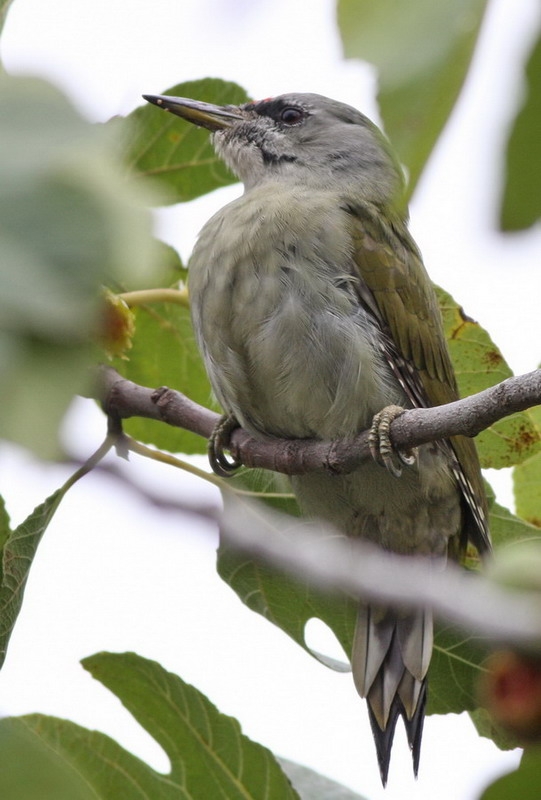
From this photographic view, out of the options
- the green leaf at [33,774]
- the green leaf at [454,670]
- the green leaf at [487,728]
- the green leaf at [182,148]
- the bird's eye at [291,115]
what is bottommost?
the green leaf at [33,774]

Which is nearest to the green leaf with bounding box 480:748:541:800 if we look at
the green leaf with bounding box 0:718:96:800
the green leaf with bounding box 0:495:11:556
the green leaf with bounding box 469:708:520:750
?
the green leaf with bounding box 0:718:96:800

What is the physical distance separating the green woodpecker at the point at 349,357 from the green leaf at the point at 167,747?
2.62ft

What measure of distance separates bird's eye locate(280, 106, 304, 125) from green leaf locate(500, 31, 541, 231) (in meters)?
3.67

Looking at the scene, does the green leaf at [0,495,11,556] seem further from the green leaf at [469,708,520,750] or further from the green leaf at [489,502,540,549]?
the green leaf at [489,502,540,549]

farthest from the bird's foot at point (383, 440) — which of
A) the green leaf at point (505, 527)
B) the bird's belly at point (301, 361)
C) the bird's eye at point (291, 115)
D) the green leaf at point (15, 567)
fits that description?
the bird's eye at point (291, 115)

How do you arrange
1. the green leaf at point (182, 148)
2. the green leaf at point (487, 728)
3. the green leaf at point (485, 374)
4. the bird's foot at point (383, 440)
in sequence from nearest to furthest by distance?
the bird's foot at point (383, 440) → the green leaf at point (487, 728) → the green leaf at point (485, 374) → the green leaf at point (182, 148)

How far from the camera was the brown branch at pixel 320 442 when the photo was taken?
1.78m

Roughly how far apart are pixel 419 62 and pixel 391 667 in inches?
119

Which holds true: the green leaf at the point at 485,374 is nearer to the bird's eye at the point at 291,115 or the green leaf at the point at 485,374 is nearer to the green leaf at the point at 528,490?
the green leaf at the point at 528,490

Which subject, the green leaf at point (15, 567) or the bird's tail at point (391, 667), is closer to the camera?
the green leaf at point (15, 567)

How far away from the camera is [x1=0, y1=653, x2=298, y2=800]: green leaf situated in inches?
93.4

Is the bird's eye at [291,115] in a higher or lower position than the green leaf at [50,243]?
higher

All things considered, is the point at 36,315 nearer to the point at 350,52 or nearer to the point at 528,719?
the point at 350,52

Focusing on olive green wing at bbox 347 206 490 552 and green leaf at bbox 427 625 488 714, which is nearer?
green leaf at bbox 427 625 488 714
